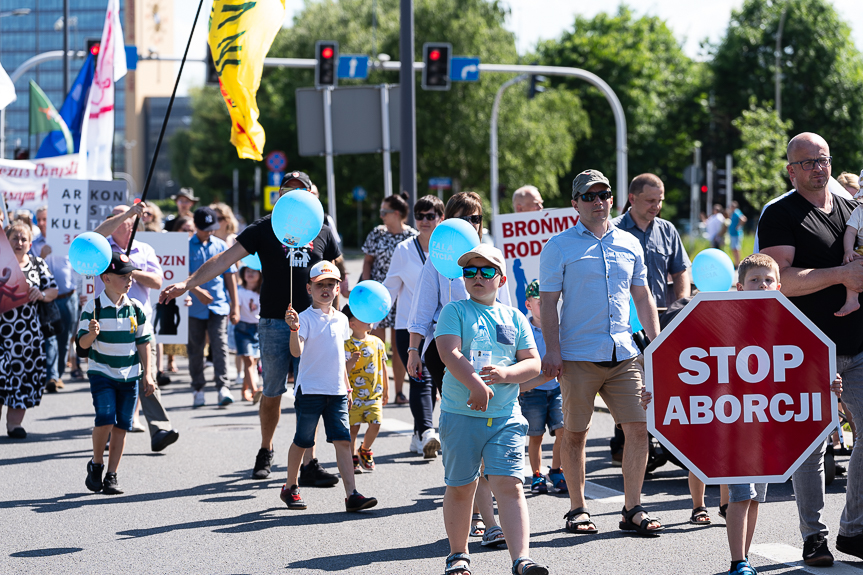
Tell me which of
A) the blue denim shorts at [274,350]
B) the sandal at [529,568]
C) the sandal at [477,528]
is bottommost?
the sandal at [477,528]

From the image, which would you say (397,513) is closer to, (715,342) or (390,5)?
(715,342)

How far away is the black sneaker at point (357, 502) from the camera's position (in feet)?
21.7

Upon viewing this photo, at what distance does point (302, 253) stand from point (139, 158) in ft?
482

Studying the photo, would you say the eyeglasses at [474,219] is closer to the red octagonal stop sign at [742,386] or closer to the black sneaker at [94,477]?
the red octagonal stop sign at [742,386]

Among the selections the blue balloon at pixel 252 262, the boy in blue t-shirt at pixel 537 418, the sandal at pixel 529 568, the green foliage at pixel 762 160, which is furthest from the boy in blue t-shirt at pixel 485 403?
the green foliage at pixel 762 160

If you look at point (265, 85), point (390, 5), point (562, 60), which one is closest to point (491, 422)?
point (390, 5)

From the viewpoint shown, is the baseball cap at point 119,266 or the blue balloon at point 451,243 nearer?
the blue balloon at point 451,243

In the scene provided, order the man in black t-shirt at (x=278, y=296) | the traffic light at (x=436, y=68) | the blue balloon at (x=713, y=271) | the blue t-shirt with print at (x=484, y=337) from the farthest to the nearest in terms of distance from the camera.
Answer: the traffic light at (x=436, y=68), the man in black t-shirt at (x=278, y=296), the blue balloon at (x=713, y=271), the blue t-shirt with print at (x=484, y=337)

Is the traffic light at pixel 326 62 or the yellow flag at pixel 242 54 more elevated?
the traffic light at pixel 326 62

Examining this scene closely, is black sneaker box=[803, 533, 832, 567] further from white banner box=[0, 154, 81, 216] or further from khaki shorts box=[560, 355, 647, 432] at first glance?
white banner box=[0, 154, 81, 216]

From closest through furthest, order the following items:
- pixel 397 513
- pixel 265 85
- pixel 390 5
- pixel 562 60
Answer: pixel 397 513
pixel 390 5
pixel 265 85
pixel 562 60

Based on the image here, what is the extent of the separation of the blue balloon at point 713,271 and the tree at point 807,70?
50.0 metres

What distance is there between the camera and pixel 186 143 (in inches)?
3455

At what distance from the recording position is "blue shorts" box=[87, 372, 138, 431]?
7.32 meters
